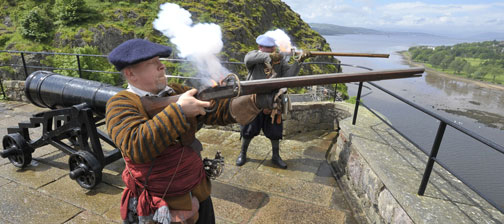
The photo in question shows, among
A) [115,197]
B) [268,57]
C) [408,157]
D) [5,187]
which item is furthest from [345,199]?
[5,187]

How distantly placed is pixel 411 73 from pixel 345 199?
1863 mm

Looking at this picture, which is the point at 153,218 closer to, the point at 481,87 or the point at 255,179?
the point at 255,179

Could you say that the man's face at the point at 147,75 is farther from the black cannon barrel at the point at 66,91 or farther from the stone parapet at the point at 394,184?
the stone parapet at the point at 394,184

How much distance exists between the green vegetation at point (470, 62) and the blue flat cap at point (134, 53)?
105732mm

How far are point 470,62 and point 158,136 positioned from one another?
12097 centimetres

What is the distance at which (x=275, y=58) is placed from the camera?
3.84 metres

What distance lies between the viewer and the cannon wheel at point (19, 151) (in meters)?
3.80

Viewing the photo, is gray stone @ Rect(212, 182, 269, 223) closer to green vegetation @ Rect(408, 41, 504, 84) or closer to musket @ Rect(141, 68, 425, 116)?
musket @ Rect(141, 68, 425, 116)

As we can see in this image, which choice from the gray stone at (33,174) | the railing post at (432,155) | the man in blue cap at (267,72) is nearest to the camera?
the railing post at (432,155)

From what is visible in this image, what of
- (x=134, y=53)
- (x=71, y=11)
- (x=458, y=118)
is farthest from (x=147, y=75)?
(x=458, y=118)

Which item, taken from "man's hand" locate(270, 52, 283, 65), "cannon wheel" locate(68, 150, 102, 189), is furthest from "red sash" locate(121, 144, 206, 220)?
"man's hand" locate(270, 52, 283, 65)

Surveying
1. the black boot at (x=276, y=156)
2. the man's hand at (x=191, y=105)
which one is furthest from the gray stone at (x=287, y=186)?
the man's hand at (x=191, y=105)

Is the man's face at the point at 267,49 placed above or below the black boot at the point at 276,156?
A: above

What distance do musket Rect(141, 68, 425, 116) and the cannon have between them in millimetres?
2116
